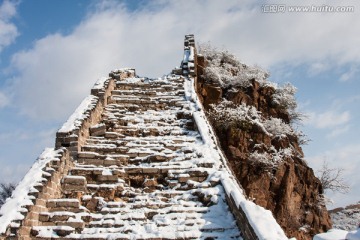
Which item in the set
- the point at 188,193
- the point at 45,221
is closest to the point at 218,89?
the point at 188,193

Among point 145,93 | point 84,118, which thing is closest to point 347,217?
point 145,93

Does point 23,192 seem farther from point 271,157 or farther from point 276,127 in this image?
point 276,127

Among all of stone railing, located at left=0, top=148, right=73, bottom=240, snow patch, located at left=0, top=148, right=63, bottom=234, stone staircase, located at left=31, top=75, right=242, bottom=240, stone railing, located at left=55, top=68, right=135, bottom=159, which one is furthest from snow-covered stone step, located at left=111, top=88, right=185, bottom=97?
snow patch, located at left=0, top=148, right=63, bottom=234

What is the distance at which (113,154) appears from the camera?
32.1 feet

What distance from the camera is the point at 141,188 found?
28.2ft

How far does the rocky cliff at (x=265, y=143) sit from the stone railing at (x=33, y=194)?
8.01 meters

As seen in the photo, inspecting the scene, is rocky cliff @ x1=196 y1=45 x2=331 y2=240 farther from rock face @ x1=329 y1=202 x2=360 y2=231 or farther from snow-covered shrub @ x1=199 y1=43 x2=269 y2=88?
rock face @ x1=329 y1=202 x2=360 y2=231

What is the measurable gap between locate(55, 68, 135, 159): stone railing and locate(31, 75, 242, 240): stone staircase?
22cm

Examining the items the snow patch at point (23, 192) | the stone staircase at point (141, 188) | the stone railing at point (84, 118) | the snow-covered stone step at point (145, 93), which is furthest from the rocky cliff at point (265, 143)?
the snow patch at point (23, 192)

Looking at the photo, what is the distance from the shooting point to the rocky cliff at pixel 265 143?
14930 mm

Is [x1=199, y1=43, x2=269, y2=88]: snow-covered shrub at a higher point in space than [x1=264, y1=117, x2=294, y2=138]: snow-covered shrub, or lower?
higher

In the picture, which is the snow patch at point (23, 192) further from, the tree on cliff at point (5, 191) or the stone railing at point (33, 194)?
the tree on cliff at point (5, 191)

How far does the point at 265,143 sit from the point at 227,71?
574cm

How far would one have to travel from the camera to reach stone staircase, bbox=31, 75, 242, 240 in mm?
7047
